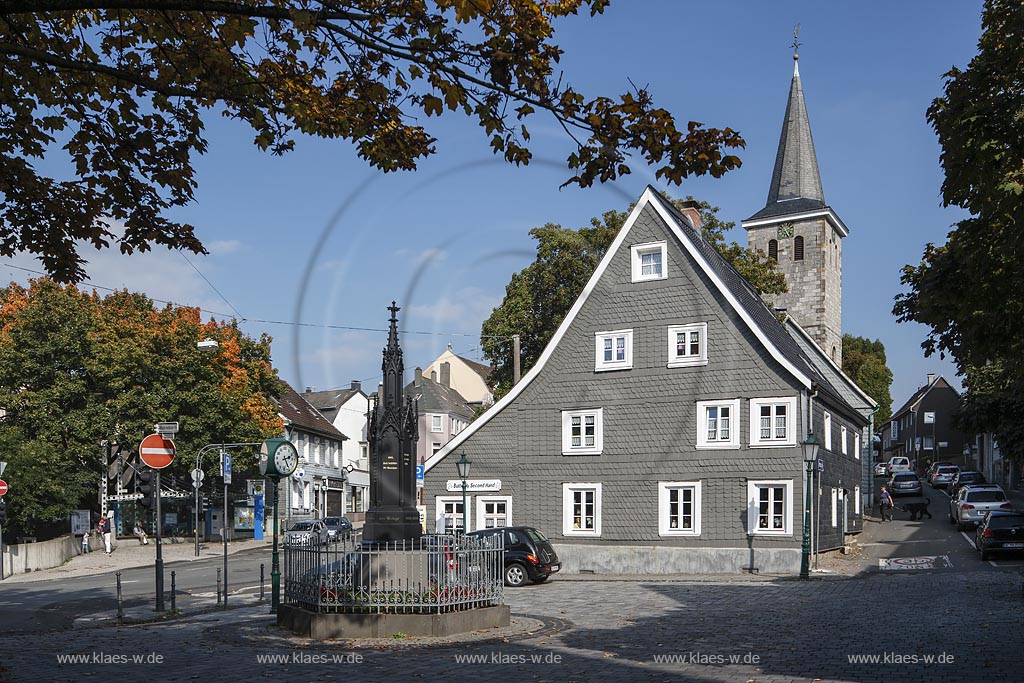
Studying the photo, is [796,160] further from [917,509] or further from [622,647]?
[622,647]

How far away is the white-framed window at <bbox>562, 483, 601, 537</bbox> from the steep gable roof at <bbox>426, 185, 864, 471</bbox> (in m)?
4.19

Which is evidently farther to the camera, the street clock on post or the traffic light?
the traffic light

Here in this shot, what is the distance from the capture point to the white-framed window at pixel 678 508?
34.4m

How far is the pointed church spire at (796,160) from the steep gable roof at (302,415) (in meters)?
36.3

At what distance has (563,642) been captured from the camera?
49.5ft

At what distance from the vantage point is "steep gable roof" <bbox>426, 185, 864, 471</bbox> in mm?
33750

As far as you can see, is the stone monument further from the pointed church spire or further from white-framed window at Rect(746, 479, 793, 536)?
the pointed church spire

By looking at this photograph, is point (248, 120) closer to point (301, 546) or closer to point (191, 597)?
point (301, 546)

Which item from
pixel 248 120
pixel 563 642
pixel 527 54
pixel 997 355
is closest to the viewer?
pixel 527 54

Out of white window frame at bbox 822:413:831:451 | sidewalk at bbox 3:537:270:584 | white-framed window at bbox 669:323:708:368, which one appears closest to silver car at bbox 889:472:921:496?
white window frame at bbox 822:413:831:451

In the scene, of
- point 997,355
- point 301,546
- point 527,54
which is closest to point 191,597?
point 301,546

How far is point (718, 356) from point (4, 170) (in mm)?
26779

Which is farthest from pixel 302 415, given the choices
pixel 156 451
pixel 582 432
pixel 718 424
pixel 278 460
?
pixel 278 460

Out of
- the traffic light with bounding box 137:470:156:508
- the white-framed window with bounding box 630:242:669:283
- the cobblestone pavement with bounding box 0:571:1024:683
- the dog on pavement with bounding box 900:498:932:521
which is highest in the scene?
the white-framed window with bounding box 630:242:669:283
